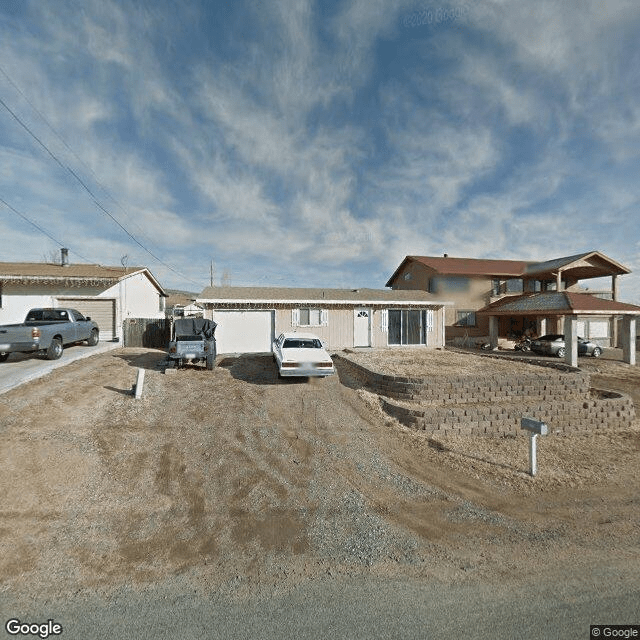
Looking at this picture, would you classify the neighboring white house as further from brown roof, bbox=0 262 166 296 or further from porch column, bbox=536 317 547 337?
porch column, bbox=536 317 547 337

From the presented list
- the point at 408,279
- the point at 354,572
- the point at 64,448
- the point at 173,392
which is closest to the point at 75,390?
the point at 173,392

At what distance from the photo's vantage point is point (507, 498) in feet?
15.9

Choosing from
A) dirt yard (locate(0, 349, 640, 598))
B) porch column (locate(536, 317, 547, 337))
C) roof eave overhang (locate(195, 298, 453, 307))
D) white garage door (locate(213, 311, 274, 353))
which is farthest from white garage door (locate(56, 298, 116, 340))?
porch column (locate(536, 317, 547, 337))

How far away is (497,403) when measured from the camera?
8961 mm

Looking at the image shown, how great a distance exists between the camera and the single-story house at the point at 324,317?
52.5ft

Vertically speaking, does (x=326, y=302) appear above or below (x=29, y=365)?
above

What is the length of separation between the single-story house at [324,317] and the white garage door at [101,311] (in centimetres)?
553

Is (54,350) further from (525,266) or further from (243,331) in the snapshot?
(525,266)

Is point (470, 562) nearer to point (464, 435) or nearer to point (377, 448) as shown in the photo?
point (377, 448)

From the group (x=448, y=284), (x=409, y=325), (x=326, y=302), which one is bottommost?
(x=409, y=325)

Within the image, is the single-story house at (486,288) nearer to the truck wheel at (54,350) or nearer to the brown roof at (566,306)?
the brown roof at (566,306)

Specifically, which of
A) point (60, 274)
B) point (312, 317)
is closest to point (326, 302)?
point (312, 317)

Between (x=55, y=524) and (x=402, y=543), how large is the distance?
13.9 feet

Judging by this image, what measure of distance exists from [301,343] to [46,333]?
8434mm
